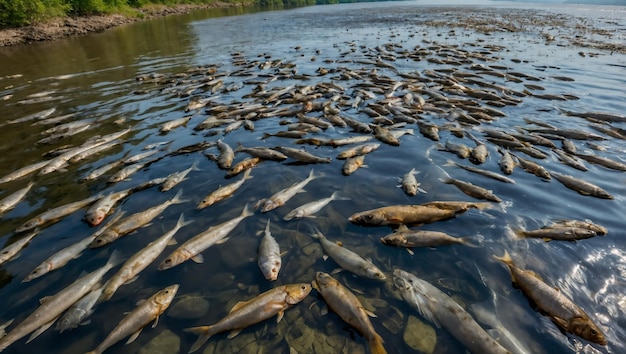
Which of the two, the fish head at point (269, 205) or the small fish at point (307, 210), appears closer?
the small fish at point (307, 210)

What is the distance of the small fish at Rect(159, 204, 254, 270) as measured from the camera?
19.2 ft

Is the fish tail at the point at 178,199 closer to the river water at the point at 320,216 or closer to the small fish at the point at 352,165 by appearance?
the river water at the point at 320,216

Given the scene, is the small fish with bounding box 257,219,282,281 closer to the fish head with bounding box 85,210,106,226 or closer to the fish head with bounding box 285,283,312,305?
the fish head with bounding box 285,283,312,305

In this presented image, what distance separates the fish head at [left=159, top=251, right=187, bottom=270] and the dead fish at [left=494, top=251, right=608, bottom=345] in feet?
19.8

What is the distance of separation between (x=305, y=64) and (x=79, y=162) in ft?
54.5

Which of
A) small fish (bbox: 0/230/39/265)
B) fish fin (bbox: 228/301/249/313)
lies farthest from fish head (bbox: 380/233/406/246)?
small fish (bbox: 0/230/39/265)

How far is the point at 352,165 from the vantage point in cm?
885

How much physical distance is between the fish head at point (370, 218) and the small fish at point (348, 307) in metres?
1.68

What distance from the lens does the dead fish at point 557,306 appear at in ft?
14.2

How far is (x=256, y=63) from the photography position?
23.3 meters

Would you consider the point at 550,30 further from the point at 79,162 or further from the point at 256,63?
the point at 79,162

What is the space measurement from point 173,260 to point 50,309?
190 cm

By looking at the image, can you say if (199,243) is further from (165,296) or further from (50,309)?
(50,309)

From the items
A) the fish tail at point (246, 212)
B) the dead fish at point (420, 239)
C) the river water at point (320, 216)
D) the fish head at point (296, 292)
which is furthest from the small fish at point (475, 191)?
the fish tail at point (246, 212)
